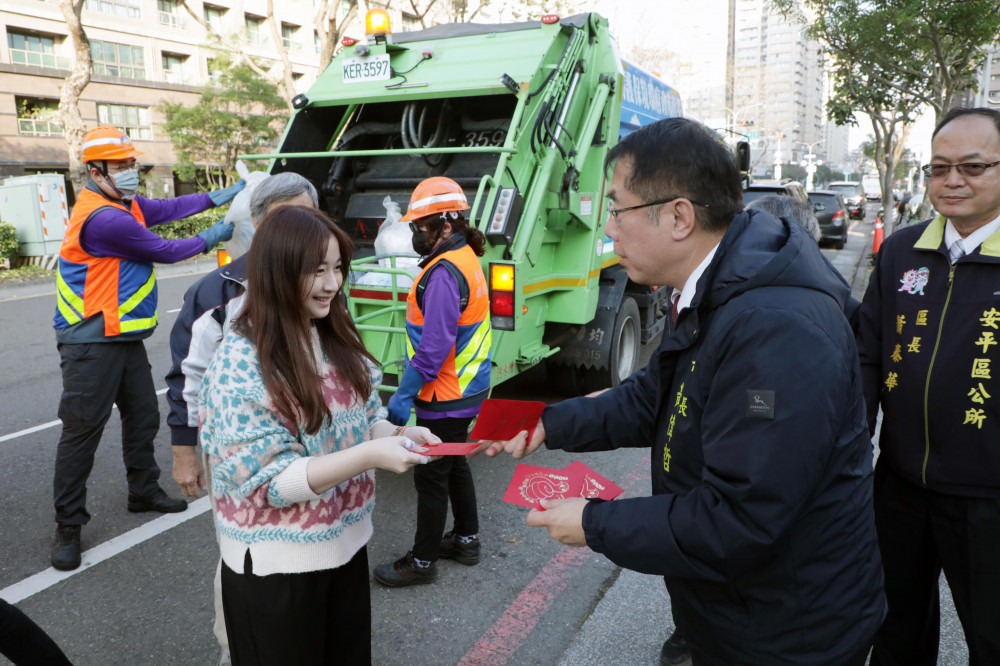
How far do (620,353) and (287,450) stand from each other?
15.1 feet

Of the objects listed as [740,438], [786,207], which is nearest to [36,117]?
[786,207]

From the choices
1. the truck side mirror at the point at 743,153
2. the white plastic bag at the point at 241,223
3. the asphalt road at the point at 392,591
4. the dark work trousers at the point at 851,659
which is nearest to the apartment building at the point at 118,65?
the truck side mirror at the point at 743,153

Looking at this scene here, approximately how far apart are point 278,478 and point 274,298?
1.40 ft

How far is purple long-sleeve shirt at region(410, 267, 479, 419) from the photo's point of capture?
302 cm

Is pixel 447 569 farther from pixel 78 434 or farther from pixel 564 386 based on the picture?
pixel 564 386

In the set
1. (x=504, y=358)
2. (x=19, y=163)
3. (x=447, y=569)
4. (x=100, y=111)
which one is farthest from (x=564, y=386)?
(x=100, y=111)

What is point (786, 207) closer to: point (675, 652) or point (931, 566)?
point (931, 566)

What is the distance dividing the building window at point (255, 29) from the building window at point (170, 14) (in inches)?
137

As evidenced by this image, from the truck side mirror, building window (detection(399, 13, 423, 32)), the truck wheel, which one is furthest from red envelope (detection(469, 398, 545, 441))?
building window (detection(399, 13, 423, 32))

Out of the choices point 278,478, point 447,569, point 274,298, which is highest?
point 274,298

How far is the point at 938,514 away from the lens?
78.4 inches

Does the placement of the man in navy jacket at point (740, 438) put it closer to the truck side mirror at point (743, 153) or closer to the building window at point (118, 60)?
the truck side mirror at point (743, 153)

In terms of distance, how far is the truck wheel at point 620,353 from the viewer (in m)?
5.42

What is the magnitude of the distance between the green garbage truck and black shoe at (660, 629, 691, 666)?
2.02 metres
